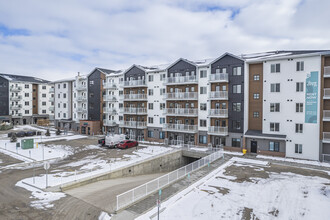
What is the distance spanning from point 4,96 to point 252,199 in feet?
253

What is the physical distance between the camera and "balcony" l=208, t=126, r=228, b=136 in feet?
102

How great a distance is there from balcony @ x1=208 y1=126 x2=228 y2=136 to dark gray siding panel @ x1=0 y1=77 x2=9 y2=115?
66.4 metres

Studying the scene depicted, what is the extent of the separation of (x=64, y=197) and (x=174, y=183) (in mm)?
8449

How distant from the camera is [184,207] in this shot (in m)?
13.6

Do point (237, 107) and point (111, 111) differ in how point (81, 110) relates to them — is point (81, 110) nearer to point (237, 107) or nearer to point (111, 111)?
point (111, 111)

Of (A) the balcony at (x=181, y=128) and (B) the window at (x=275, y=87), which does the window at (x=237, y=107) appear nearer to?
(B) the window at (x=275, y=87)

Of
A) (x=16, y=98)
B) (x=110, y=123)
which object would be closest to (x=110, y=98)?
(x=110, y=123)

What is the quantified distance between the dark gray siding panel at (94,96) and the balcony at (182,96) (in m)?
20.0

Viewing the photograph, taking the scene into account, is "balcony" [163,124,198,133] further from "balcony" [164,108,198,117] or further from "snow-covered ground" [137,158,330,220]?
"snow-covered ground" [137,158,330,220]

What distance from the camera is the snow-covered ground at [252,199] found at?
1284 centimetres

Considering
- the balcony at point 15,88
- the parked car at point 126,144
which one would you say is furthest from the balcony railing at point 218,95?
the balcony at point 15,88

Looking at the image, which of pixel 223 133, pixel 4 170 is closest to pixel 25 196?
pixel 4 170

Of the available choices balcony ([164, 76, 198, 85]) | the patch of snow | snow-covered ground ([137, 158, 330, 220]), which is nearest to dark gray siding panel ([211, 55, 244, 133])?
balcony ([164, 76, 198, 85])

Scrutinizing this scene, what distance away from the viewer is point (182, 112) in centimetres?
3466
